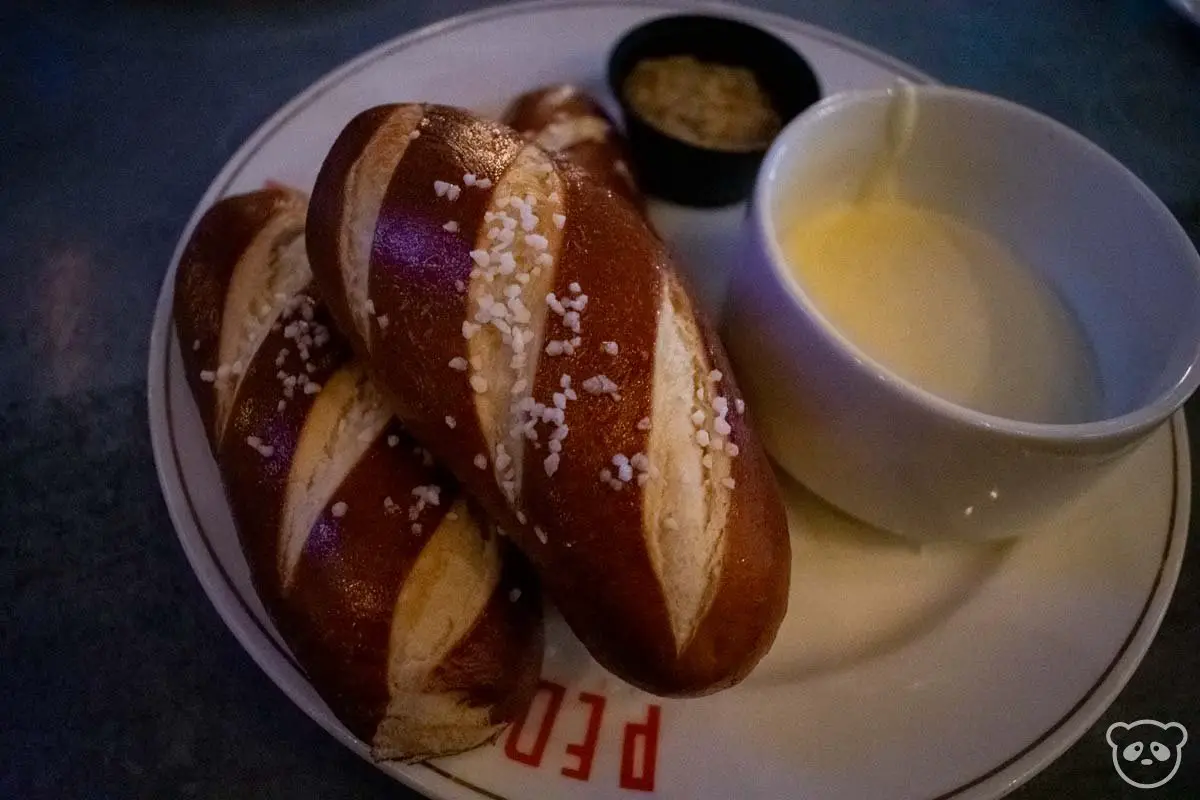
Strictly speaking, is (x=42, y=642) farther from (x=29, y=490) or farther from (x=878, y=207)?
(x=878, y=207)

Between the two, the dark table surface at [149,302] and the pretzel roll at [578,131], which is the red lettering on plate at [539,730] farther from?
the pretzel roll at [578,131]

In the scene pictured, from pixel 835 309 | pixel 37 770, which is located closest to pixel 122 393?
pixel 37 770

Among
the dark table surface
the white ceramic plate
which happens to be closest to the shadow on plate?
the white ceramic plate
